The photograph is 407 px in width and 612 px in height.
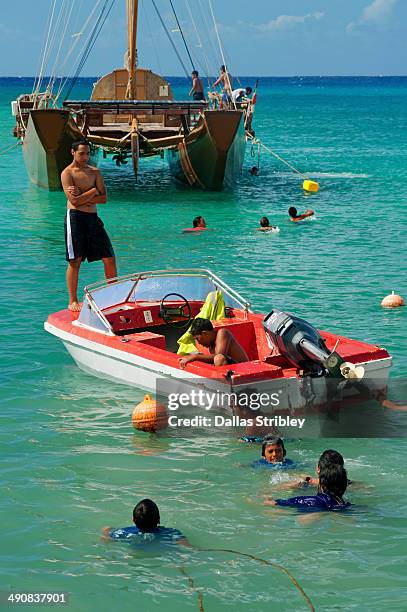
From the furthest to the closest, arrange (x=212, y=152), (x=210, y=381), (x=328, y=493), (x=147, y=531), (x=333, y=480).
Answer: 1. (x=212, y=152)
2. (x=210, y=381)
3. (x=328, y=493)
4. (x=333, y=480)
5. (x=147, y=531)

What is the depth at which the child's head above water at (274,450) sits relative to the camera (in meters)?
9.61

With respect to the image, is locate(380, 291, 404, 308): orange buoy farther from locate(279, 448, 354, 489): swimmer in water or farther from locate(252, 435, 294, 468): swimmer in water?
locate(279, 448, 354, 489): swimmer in water

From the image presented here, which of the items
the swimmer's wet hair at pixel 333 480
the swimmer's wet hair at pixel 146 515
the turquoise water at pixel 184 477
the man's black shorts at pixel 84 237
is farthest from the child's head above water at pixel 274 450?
the man's black shorts at pixel 84 237

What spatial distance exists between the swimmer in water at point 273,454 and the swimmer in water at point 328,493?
2.69 ft

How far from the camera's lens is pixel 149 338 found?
1173 cm

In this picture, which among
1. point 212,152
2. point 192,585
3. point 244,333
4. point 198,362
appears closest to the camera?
point 192,585

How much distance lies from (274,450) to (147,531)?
1.77m

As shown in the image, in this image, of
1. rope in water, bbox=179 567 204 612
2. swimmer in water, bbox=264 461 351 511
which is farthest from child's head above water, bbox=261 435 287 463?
rope in water, bbox=179 567 204 612

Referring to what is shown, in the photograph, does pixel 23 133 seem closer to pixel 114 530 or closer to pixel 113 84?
pixel 113 84

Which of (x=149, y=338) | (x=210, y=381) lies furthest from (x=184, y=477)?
(x=149, y=338)

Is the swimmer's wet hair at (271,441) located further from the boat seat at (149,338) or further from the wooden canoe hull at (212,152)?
the wooden canoe hull at (212,152)

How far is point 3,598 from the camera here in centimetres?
773

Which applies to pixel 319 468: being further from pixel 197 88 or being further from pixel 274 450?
pixel 197 88

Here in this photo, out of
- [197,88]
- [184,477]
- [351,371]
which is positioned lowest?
[184,477]
